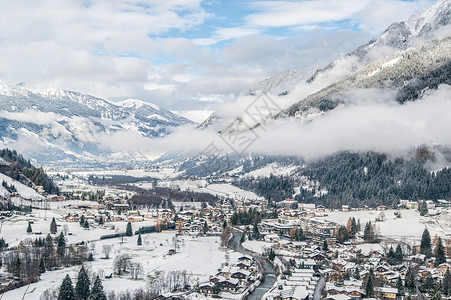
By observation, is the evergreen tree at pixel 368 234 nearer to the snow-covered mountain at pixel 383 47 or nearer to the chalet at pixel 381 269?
the chalet at pixel 381 269

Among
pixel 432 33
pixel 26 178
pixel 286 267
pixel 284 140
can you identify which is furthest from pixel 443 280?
pixel 432 33

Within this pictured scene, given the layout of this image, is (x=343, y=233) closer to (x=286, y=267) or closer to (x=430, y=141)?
Answer: (x=286, y=267)

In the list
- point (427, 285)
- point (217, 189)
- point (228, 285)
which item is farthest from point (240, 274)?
point (217, 189)

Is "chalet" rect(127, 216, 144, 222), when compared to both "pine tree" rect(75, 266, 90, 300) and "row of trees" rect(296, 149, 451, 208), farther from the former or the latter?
"pine tree" rect(75, 266, 90, 300)

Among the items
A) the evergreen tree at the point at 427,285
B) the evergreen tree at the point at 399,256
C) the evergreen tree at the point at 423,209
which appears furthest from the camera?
the evergreen tree at the point at 423,209

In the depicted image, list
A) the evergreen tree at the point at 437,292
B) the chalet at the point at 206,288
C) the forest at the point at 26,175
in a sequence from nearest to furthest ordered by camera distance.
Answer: the evergreen tree at the point at 437,292, the chalet at the point at 206,288, the forest at the point at 26,175

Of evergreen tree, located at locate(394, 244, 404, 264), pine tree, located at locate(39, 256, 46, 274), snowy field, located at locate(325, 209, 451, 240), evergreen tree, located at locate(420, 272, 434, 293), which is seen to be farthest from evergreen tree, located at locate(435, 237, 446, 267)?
pine tree, located at locate(39, 256, 46, 274)

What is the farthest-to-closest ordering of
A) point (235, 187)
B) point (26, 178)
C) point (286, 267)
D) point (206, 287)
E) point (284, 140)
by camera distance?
point (284, 140) < point (235, 187) < point (26, 178) < point (286, 267) < point (206, 287)

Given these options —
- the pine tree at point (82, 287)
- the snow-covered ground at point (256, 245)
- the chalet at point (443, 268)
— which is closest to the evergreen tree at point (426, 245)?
the chalet at point (443, 268)
